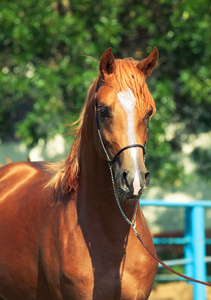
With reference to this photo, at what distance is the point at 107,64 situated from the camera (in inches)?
107

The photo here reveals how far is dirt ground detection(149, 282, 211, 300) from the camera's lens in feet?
21.2

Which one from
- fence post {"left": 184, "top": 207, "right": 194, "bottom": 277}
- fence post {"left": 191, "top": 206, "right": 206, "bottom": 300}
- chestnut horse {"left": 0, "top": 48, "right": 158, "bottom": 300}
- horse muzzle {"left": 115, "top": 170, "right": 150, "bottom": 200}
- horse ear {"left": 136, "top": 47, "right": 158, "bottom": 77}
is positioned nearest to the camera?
horse muzzle {"left": 115, "top": 170, "right": 150, "bottom": 200}

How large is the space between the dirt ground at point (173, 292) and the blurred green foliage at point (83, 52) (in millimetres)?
1465

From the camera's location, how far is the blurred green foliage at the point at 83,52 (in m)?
6.59

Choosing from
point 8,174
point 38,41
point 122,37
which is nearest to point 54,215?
point 8,174

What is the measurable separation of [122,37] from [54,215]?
4.68 m

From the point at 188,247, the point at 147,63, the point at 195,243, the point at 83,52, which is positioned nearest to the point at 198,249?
the point at 195,243

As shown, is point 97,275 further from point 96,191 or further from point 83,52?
point 83,52

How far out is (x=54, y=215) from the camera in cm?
300

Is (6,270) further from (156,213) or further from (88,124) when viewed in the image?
(156,213)

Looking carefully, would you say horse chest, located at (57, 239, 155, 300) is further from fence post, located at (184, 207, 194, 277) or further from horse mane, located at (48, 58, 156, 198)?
fence post, located at (184, 207, 194, 277)

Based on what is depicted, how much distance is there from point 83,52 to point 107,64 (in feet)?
13.0

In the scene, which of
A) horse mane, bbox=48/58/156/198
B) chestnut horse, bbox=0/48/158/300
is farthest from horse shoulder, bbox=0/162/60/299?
horse mane, bbox=48/58/156/198

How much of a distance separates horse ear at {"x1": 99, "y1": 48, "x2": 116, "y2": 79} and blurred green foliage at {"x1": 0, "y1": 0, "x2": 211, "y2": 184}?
369 centimetres
